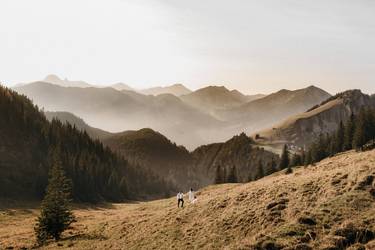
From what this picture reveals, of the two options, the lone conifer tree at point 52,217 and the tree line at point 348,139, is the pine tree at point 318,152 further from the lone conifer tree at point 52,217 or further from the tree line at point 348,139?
the lone conifer tree at point 52,217

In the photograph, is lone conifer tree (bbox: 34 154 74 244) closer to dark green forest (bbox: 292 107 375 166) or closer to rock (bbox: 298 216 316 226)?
rock (bbox: 298 216 316 226)

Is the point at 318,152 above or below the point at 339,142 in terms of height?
below

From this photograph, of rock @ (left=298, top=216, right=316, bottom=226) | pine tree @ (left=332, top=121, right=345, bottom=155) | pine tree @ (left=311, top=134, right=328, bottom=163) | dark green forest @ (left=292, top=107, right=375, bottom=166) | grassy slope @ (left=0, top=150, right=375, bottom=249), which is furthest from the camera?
pine tree @ (left=311, top=134, right=328, bottom=163)

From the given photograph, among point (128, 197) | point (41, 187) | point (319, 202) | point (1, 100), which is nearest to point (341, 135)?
point (128, 197)

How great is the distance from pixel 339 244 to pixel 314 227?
2.95 metres

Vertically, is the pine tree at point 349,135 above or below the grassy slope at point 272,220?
above

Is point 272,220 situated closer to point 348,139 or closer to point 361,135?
point 361,135

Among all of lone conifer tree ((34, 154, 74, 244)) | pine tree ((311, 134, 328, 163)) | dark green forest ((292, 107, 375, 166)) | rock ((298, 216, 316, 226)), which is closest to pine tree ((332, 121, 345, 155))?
dark green forest ((292, 107, 375, 166))

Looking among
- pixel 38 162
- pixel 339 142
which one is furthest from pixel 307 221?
pixel 38 162

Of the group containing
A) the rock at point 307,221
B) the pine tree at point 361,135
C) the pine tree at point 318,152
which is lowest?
the rock at point 307,221

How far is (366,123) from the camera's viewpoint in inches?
5305

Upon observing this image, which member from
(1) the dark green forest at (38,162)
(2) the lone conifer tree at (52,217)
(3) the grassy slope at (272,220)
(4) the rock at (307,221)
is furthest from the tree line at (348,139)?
(4) the rock at (307,221)

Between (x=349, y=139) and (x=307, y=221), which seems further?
(x=349, y=139)

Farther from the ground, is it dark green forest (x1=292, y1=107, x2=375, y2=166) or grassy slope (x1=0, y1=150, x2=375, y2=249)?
dark green forest (x1=292, y1=107, x2=375, y2=166)
